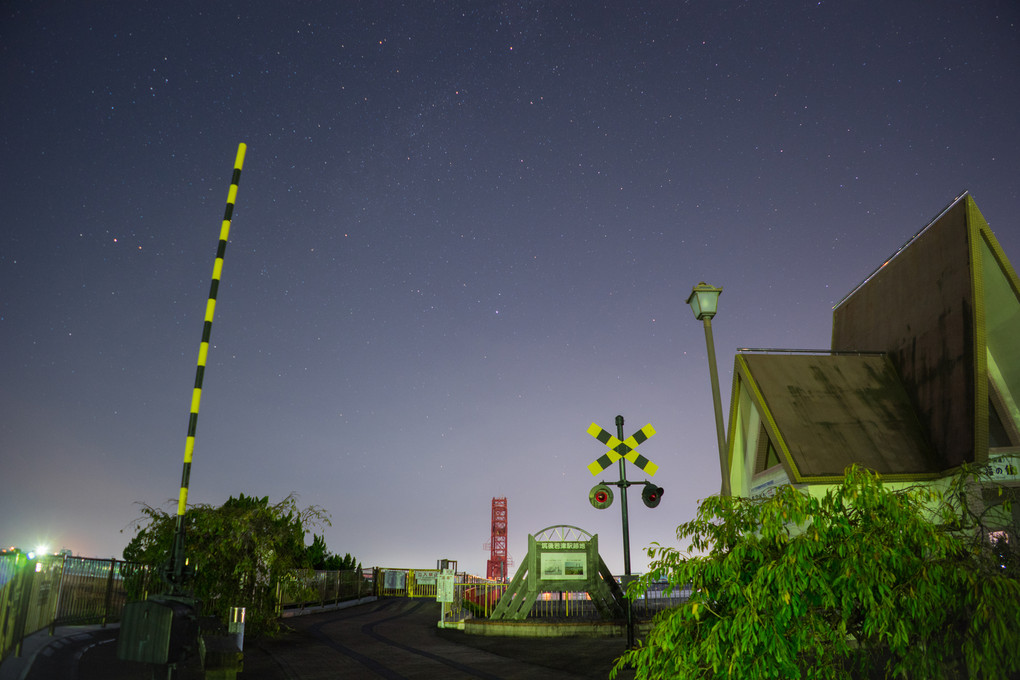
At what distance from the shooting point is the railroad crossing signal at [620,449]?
13375 millimetres

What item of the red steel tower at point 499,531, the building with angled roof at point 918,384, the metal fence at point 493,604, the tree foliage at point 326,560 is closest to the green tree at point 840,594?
the building with angled roof at point 918,384

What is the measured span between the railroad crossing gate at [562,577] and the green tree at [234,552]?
7.53 meters

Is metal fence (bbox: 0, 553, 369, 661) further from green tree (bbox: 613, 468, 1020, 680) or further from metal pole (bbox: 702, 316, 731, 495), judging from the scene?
metal pole (bbox: 702, 316, 731, 495)

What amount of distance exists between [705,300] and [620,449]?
3.56 metres

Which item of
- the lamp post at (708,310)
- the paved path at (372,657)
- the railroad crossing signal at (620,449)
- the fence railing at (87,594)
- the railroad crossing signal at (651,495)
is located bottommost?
the paved path at (372,657)

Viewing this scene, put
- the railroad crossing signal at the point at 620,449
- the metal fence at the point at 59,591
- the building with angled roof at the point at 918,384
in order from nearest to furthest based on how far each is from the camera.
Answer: the metal fence at the point at 59,591 → the railroad crossing signal at the point at 620,449 → the building with angled roof at the point at 918,384

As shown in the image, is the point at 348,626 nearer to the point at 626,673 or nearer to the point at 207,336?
the point at 626,673

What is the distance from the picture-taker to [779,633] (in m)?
4.95

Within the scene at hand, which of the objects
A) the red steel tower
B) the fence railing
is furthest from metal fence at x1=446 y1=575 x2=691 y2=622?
the red steel tower

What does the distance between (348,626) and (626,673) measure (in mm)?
11280

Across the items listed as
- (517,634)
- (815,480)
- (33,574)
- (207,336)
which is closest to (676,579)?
(207,336)

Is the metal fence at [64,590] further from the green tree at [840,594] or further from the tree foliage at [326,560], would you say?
the tree foliage at [326,560]

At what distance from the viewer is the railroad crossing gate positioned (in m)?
18.7

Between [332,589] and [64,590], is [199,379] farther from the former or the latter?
[332,589]
